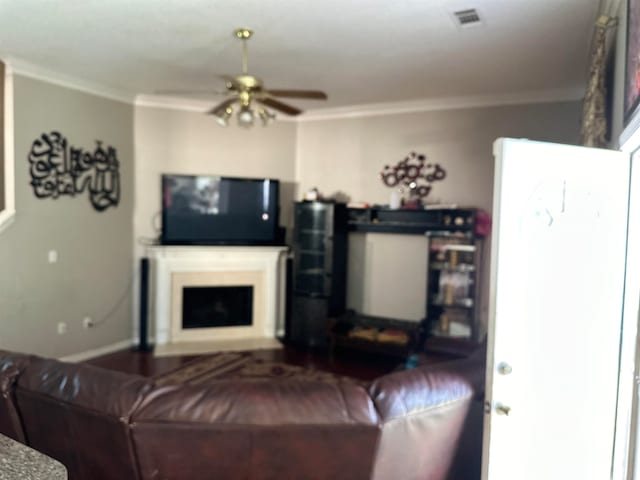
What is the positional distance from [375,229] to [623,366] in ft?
11.7

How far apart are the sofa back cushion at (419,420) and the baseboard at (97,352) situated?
3.83 m

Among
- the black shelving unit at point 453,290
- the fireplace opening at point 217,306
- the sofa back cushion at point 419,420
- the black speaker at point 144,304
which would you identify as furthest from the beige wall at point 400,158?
the sofa back cushion at point 419,420

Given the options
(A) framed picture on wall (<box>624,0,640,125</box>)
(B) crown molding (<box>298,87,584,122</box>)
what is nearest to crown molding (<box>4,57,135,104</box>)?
(B) crown molding (<box>298,87,584,122</box>)

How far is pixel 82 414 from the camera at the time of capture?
1767 millimetres

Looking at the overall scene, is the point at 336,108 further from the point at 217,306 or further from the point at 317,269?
the point at 217,306

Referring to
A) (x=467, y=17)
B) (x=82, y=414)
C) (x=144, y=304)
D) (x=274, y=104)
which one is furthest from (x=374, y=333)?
(x=82, y=414)

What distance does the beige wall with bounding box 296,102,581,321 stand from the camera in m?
4.73

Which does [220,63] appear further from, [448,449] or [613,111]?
[448,449]

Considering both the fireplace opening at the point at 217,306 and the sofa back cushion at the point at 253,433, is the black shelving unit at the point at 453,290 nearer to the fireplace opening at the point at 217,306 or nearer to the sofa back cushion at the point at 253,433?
the fireplace opening at the point at 217,306

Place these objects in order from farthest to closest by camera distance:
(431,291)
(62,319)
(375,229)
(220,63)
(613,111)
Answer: (375,229)
(431,291)
(62,319)
(220,63)
(613,111)

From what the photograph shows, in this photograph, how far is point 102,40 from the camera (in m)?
3.46

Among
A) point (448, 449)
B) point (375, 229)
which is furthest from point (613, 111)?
point (375, 229)

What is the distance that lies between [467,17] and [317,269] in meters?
3.07

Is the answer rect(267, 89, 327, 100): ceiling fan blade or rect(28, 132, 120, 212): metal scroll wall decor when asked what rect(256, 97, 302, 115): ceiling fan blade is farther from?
rect(28, 132, 120, 212): metal scroll wall decor
